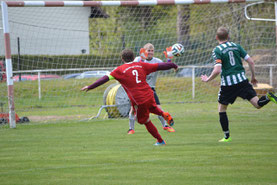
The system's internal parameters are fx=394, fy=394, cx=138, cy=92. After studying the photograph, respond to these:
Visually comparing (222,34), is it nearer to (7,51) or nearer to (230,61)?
(230,61)

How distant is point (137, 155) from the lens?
19.7 feet

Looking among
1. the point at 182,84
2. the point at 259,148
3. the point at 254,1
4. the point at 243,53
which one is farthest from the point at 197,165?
the point at 182,84

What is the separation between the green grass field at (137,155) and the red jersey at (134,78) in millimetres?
868

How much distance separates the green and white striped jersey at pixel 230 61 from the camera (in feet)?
22.2

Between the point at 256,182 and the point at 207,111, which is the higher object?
the point at 256,182

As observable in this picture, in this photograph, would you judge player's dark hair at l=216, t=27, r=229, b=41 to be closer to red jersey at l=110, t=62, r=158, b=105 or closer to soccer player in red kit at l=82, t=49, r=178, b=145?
soccer player in red kit at l=82, t=49, r=178, b=145

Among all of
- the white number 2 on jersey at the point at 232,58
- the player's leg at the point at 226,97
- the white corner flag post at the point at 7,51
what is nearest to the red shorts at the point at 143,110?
the player's leg at the point at 226,97

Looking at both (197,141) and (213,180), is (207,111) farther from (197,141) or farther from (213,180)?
(213,180)

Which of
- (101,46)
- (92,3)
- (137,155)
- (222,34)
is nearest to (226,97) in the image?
(222,34)

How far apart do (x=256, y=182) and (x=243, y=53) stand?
317 centimetres

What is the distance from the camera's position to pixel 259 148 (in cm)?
624

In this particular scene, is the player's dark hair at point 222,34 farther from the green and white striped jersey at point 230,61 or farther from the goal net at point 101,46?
the goal net at point 101,46

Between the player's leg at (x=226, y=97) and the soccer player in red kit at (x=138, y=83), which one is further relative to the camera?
the player's leg at (x=226, y=97)

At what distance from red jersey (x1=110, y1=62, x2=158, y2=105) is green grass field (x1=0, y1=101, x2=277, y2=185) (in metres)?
0.87
